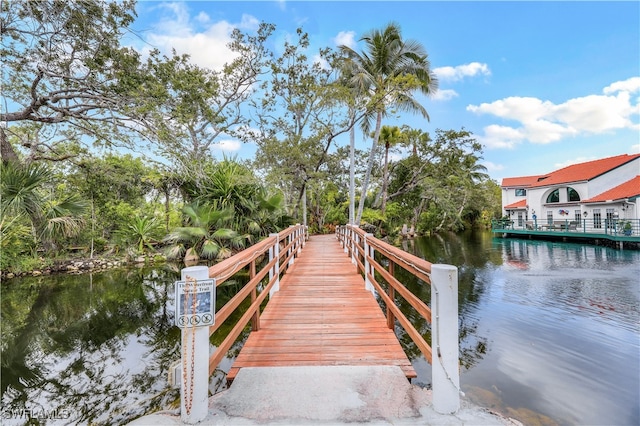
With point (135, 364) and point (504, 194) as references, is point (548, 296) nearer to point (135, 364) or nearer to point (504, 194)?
point (135, 364)

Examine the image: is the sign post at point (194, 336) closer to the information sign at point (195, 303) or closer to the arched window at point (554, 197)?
the information sign at point (195, 303)

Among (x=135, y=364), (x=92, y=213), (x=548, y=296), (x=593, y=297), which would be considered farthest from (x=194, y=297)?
(x=92, y=213)

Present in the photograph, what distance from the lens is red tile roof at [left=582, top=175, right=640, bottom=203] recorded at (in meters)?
19.1

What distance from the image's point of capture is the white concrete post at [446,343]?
1861 mm

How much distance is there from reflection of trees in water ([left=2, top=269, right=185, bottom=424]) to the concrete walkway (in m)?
1.63

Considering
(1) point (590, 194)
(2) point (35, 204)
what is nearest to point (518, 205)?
(1) point (590, 194)

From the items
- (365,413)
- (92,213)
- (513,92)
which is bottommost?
(365,413)

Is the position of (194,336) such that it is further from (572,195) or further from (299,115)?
(572,195)

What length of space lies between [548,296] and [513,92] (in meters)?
19.3

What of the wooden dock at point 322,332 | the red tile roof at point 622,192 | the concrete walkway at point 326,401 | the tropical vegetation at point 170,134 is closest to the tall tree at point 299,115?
the tropical vegetation at point 170,134

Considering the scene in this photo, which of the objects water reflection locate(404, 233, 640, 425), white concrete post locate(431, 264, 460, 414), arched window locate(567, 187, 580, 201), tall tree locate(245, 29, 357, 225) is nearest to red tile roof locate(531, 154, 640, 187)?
arched window locate(567, 187, 580, 201)

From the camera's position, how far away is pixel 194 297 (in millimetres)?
1851

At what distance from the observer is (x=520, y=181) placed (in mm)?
30688

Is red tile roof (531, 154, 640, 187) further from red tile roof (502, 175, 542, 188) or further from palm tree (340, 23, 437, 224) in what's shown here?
palm tree (340, 23, 437, 224)
